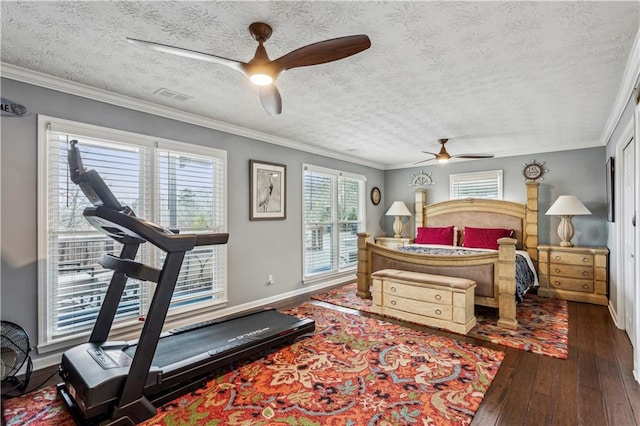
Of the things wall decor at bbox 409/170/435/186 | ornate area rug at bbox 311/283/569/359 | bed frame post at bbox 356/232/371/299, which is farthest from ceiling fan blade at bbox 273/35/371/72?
wall decor at bbox 409/170/435/186

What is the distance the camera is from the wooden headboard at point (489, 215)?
16.9 feet

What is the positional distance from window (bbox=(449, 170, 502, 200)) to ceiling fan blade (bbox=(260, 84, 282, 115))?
16.1ft

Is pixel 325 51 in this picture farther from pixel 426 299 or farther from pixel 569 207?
pixel 569 207

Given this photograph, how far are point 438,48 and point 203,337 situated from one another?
305 centimetres

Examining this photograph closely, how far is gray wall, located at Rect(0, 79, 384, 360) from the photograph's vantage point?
251 centimetres

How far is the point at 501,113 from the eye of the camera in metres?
3.57

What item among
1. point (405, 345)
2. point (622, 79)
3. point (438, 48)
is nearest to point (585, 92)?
point (622, 79)

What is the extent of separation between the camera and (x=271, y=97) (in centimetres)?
223

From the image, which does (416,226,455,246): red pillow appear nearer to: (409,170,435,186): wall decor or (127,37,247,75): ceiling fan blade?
(409,170,435,186): wall decor

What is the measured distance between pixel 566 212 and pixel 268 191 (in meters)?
4.35

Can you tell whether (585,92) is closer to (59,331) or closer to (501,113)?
(501,113)

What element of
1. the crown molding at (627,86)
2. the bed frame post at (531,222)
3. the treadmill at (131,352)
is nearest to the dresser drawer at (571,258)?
the bed frame post at (531,222)

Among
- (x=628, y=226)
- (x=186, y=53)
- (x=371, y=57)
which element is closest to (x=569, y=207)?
(x=628, y=226)

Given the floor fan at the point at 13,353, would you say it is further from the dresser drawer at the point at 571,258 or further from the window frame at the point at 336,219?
the dresser drawer at the point at 571,258
